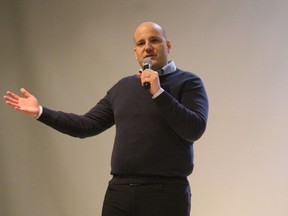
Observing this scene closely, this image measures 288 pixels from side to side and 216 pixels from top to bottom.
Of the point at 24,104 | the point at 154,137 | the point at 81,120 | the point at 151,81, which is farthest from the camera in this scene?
the point at 81,120

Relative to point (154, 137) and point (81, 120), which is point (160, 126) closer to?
point (154, 137)

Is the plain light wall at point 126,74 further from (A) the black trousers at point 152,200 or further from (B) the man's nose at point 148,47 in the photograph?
(A) the black trousers at point 152,200

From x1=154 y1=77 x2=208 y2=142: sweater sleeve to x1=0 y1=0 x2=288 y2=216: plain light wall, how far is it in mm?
1188

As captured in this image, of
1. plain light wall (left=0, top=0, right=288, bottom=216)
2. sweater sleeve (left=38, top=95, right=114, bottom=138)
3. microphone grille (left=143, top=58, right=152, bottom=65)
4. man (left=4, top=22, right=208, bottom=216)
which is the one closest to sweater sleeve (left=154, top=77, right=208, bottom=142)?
man (left=4, top=22, right=208, bottom=216)

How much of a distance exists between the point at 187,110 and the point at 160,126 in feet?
0.48

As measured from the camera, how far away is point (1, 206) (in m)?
2.64

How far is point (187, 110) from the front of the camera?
1231 millimetres

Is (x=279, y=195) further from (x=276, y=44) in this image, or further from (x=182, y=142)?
(x=182, y=142)

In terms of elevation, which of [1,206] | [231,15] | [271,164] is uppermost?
[231,15]

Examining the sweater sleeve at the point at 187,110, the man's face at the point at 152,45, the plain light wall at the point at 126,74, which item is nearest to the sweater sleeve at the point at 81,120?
the man's face at the point at 152,45

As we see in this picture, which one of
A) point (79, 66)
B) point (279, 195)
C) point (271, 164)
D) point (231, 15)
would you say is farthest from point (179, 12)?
point (279, 195)

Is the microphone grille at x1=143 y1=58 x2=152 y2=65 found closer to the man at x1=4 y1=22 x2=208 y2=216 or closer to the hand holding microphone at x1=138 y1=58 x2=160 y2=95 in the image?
the man at x1=4 y1=22 x2=208 y2=216

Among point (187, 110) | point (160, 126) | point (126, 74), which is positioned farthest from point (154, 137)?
point (126, 74)

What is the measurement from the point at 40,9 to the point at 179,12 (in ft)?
3.59
